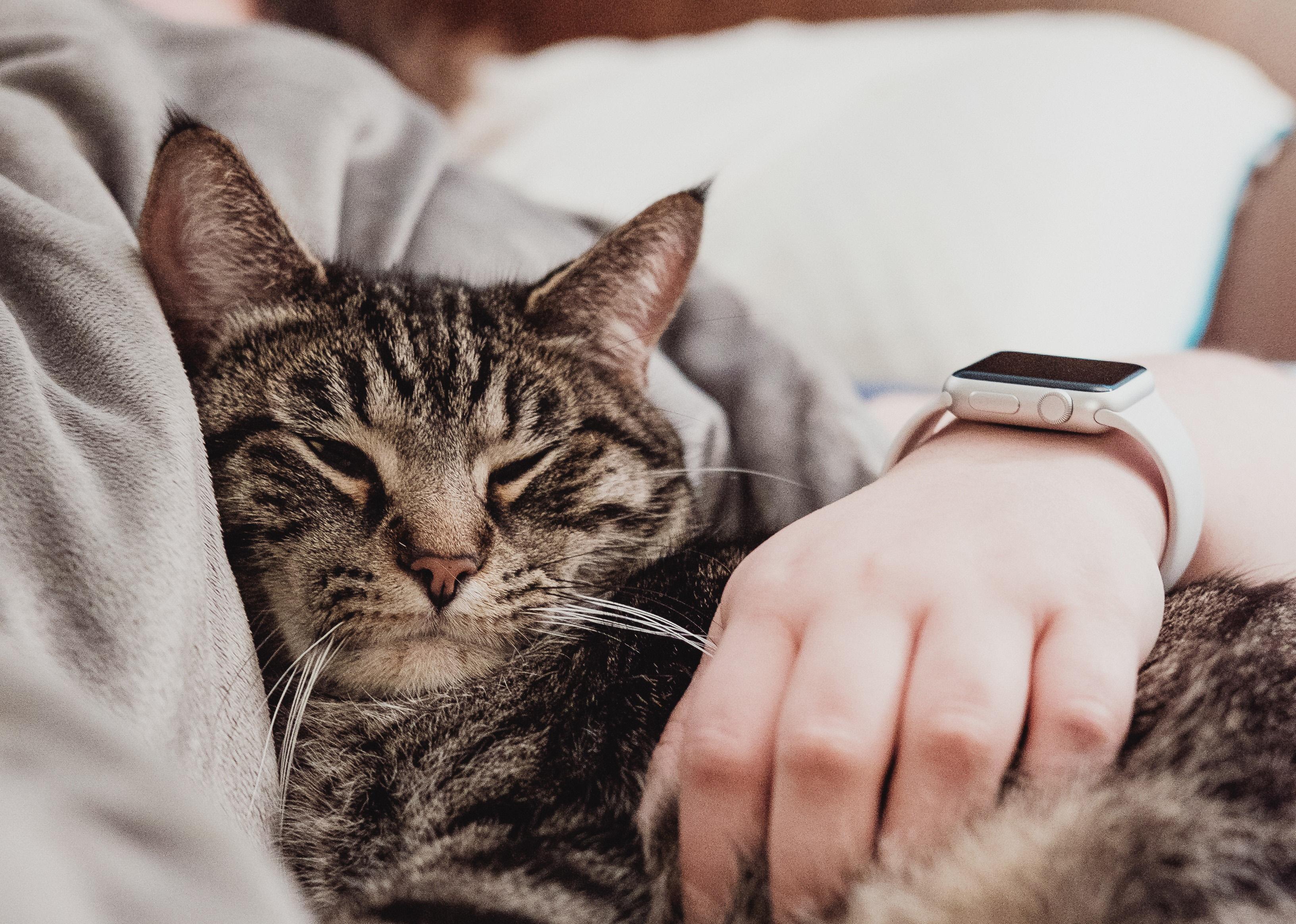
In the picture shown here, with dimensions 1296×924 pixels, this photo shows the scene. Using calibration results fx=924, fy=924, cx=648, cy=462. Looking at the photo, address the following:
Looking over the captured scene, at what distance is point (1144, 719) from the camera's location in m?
0.55

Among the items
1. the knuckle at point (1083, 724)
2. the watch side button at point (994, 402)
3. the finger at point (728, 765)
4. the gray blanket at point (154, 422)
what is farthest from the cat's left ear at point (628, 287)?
the knuckle at point (1083, 724)

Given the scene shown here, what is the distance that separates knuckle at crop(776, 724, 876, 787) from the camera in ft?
1.56

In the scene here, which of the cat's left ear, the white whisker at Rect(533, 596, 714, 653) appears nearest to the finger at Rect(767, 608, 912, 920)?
the white whisker at Rect(533, 596, 714, 653)

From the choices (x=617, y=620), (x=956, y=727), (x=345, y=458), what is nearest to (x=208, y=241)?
(x=345, y=458)

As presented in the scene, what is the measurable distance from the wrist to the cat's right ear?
0.57 meters

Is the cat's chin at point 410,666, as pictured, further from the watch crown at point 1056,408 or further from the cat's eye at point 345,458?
the watch crown at point 1056,408

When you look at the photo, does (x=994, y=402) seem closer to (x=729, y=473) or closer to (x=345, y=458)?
(x=729, y=473)

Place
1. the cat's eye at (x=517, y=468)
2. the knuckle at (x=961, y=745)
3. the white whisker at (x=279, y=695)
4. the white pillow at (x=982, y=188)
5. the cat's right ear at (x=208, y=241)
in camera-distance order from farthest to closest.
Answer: the white pillow at (x=982, y=188) < the cat's eye at (x=517, y=468) < the cat's right ear at (x=208, y=241) < the white whisker at (x=279, y=695) < the knuckle at (x=961, y=745)

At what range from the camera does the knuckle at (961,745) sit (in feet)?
1.54

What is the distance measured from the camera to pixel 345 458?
81cm

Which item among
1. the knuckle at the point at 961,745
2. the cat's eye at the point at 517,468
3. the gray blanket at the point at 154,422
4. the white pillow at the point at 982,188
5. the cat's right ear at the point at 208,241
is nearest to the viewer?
the gray blanket at the point at 154,422

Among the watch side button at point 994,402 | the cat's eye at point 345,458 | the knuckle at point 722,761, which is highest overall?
the watch side button at point 994,402

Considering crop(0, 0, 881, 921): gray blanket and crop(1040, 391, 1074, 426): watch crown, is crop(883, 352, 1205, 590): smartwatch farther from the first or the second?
crop(0, 0, 881, 921): gray blanket

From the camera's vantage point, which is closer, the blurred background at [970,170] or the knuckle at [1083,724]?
the knuckle at [1083,724]
